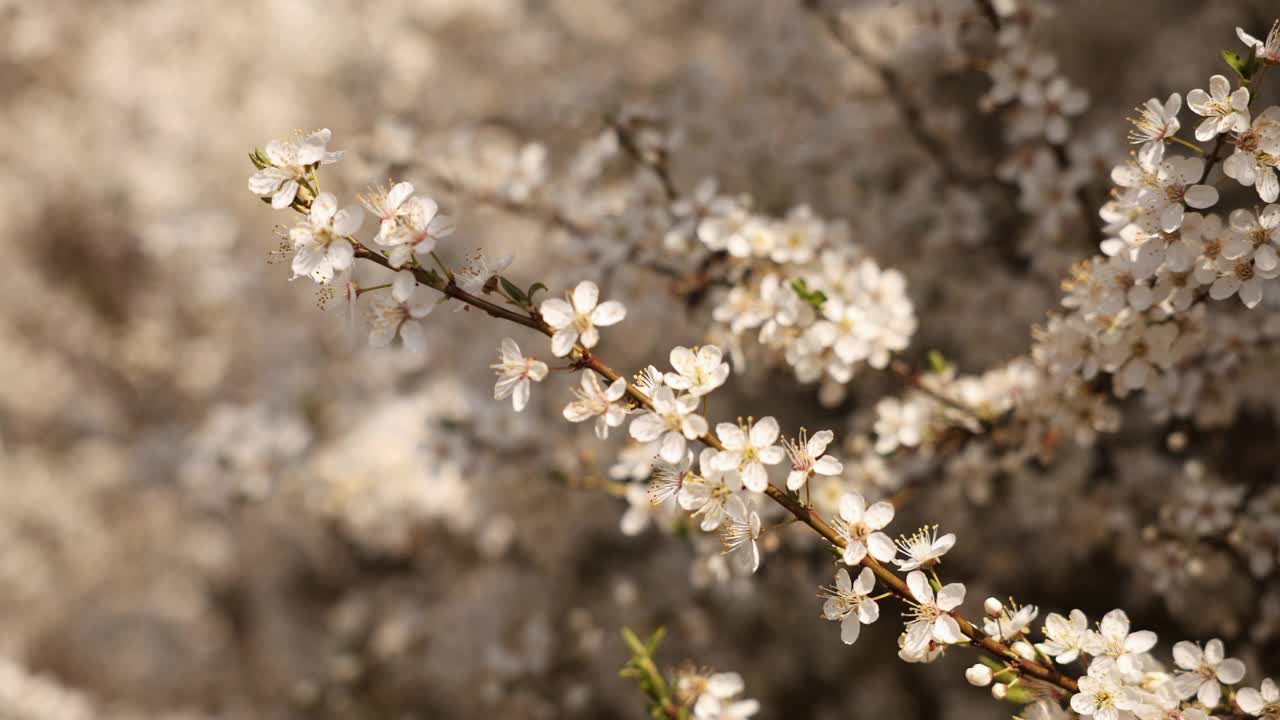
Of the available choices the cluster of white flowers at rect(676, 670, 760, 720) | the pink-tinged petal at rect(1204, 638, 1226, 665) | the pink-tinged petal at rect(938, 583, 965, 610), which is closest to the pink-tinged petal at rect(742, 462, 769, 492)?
the pink-tinged petal at rect(938, 583, 965, 610)

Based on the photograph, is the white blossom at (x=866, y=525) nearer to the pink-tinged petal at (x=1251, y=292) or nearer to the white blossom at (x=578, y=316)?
the white blossom at (x=578, y=316)

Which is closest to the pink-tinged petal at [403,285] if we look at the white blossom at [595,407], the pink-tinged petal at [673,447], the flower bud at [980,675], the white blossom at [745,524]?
the white blossom at [595,407]

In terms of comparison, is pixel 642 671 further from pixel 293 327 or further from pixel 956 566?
pixel 293 327

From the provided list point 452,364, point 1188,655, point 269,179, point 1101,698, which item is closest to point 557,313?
point 269,179

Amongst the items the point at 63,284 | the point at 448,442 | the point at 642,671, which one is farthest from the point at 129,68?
the point at 642,671

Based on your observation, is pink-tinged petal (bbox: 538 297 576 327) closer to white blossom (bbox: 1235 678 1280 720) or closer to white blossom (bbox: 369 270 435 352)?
white blossom (bbox: 369 270 435 352)
